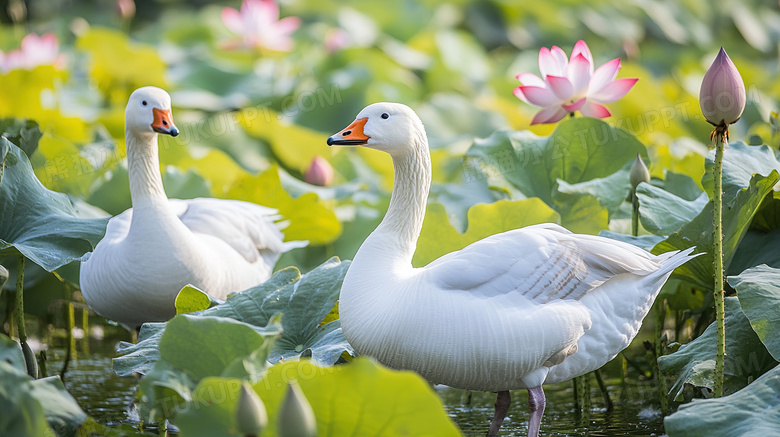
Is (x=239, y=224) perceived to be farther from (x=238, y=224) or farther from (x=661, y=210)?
(x=661, y=210)

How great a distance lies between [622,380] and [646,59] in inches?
234

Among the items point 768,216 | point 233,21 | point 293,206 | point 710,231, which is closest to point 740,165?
point 768,216

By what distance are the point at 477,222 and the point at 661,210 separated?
0.62 metres

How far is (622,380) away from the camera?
10.4 ft

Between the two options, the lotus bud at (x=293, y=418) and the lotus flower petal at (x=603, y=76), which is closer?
the lotus bud at (x=293, y=418)

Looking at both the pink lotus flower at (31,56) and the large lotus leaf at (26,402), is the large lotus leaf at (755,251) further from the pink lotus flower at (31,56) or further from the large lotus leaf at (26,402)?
the pink lotus flower at (31,56)

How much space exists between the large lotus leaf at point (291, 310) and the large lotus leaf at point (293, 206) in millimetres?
874

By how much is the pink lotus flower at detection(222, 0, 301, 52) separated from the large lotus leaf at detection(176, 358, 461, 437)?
4.78 metres

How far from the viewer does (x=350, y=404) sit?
5.86 feet

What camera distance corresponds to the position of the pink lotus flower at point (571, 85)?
119 inches

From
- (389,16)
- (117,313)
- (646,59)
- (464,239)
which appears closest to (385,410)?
(464,239)

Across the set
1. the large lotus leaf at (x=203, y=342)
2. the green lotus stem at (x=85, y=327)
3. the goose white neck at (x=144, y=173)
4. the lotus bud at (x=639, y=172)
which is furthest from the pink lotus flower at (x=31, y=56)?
the lotus bud at (x=639, y=172)

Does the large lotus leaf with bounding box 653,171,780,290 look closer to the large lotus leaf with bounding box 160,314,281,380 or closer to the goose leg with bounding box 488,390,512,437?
the goose leg with bounding box 488,390,512,437

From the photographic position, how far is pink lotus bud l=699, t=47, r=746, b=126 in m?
1.97
